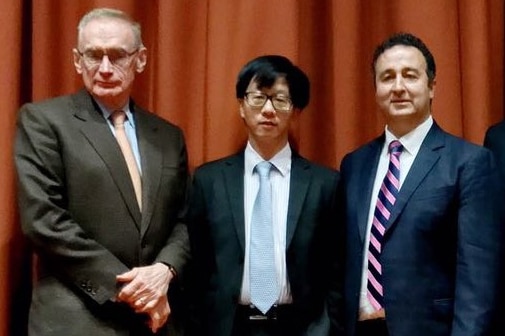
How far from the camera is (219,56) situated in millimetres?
2500

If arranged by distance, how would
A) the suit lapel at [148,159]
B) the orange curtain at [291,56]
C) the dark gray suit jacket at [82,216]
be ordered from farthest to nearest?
the orange curtain at [291,56] → the suit lapel at [148,159] → the dark gray suit jacket at [82,216]

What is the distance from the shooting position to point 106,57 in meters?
2.06

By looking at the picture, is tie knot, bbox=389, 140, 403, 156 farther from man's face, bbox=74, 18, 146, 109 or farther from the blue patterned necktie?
man's face, bbox=74, 18, 146, 109

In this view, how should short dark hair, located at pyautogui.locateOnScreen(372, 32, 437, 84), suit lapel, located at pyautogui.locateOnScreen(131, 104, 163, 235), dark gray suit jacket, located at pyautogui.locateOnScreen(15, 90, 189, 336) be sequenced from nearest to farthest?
dark gray suit jacket, located at pyautogui.locateOnScreen(15, 90, 189, 336), suit lapel, located at pyautogui.locateOnScreen(131, 104, 163, 235), short dark hair, located at pyautogui.locateOnScreen(372, 32, 437, 84)

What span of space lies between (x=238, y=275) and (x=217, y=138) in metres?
0.54

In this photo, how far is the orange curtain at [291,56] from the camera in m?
2.49

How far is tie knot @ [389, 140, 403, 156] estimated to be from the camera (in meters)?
2.11

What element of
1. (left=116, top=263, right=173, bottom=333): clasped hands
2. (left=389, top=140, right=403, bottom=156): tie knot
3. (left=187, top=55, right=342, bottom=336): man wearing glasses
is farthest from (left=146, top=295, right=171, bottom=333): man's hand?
(left=389, top=140, right=403, bottom=156): tie knot

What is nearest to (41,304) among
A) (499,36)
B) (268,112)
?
(268,112)

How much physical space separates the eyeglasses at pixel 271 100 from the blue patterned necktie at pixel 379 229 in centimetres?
33

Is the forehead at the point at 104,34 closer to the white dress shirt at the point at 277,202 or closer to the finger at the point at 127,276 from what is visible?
the white dress shirt at the point at 277,202

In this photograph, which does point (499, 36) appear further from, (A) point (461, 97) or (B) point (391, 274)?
(B) point (391, 274)

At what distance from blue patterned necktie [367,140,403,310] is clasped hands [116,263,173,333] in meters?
0.50

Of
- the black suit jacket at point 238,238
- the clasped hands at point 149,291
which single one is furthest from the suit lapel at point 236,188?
the clasped hands at point 149,291
